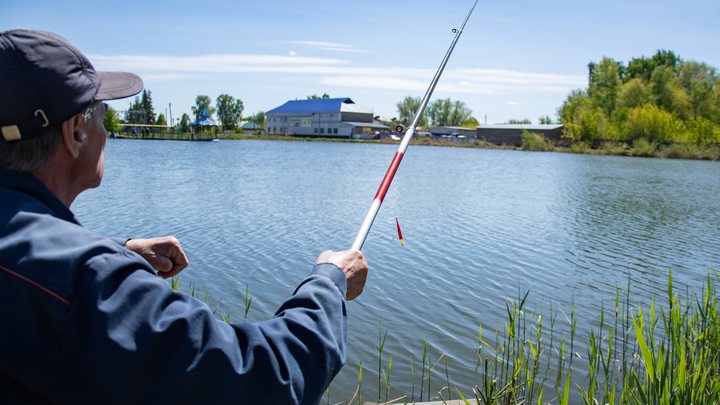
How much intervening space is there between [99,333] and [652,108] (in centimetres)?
7369

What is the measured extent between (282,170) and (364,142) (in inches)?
2155

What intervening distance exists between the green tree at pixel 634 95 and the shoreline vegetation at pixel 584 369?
238 feet

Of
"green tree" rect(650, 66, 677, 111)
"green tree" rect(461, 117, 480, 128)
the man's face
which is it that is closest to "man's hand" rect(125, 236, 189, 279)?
the man's face

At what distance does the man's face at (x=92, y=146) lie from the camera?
1269 mm

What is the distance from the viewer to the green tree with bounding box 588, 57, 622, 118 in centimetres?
7475

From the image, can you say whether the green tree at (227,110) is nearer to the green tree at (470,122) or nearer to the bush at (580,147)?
the green tree at (470,122)

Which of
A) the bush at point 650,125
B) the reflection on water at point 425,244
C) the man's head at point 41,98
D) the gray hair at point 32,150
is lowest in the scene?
the reflection on water at point 425,244

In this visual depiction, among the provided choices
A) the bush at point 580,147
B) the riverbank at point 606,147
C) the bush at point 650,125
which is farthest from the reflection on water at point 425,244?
the bush at point 580,147

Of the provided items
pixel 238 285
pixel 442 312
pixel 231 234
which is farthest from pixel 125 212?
pixel 442 312

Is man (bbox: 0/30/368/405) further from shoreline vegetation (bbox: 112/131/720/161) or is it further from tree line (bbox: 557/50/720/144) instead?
tree line (bbox: 557/50/720/144)

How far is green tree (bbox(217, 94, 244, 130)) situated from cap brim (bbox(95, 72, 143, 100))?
335 feet

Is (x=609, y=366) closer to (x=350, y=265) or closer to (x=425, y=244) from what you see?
(x=350, y=265)

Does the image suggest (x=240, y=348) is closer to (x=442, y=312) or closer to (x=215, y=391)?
(x=215, y=391)

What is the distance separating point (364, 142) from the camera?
3177 inches
